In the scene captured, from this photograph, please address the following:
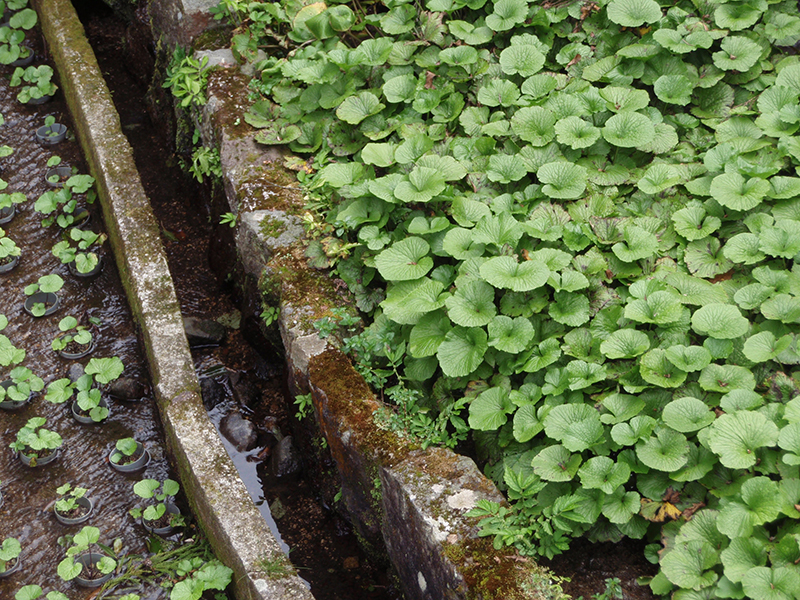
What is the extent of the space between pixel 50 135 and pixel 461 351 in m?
3.85

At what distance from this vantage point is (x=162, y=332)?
3.65m

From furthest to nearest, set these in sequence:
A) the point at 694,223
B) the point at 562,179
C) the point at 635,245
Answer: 1. the point at 562,179
2. the point at 694,223
3. the point at 635,245

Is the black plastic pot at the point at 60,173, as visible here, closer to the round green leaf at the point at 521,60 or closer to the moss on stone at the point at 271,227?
the moss on stone at the point at 271,227

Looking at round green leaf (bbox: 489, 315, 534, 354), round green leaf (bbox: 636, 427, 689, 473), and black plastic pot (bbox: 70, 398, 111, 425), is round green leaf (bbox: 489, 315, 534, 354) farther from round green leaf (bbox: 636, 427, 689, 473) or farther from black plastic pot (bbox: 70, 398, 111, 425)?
black plastic pot (bbox: 70, 398, 111, 425)

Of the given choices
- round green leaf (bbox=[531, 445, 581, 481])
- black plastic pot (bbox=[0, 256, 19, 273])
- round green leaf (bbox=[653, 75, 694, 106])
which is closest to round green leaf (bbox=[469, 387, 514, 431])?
round green leaf (bbox=[531, 445, 581, 481])

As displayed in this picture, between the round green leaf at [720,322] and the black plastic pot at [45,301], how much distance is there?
3560 mm

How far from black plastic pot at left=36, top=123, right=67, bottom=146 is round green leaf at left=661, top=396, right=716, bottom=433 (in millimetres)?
4622

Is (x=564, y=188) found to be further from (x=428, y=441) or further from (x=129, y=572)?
(x=129, y=572)

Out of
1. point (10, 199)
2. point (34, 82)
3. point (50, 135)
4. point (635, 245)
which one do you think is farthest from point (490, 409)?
point (34, 82)

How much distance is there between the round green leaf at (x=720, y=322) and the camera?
268 centimetres

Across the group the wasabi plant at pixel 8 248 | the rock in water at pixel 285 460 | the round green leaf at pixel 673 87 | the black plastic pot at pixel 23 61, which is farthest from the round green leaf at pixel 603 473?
the black plastic pot at pixel 23 61

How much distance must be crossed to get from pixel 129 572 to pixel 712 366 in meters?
2.64

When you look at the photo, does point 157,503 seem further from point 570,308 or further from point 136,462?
point 570,308

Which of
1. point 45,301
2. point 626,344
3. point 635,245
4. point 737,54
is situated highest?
point 737,54
